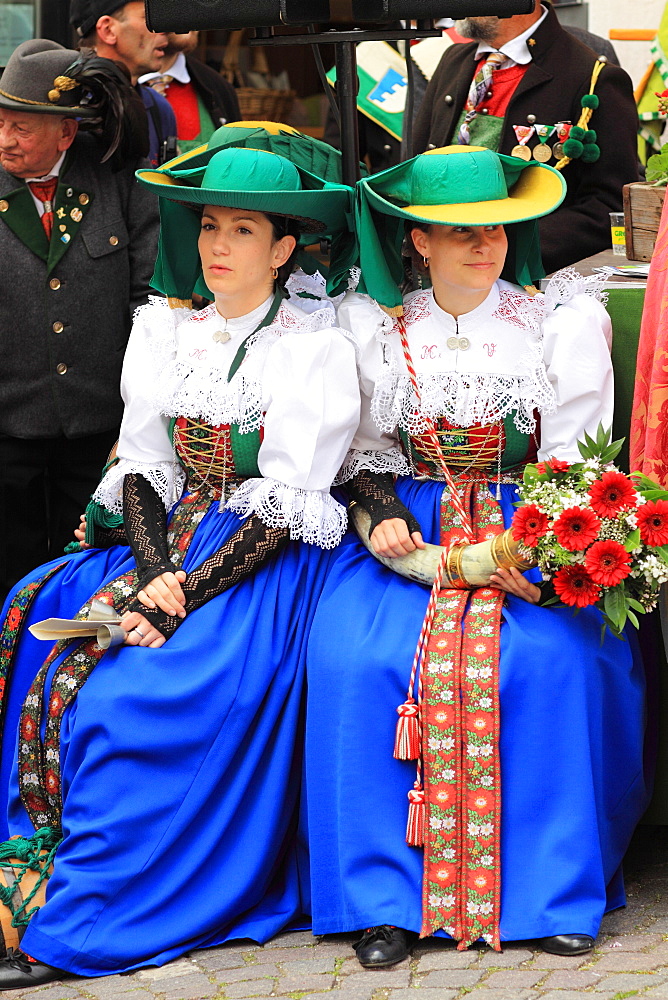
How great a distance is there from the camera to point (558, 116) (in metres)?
4.32

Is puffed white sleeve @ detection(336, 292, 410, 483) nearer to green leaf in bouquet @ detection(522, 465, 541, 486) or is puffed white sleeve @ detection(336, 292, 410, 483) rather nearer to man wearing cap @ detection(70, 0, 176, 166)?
green leaf in bouquet @ detection(522, 465, 541, 486)

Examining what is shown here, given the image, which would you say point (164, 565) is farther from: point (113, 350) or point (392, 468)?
point (113, 350)

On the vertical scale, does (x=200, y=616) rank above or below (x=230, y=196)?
below

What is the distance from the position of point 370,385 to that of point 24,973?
155cm

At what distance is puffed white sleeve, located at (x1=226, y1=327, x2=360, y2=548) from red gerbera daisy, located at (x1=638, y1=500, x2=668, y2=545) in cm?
73

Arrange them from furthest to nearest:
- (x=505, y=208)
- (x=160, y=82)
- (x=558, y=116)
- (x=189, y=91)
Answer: (x=189, y=91), (x=160, y=82), (x=558, y=116), (x=505, y=208)

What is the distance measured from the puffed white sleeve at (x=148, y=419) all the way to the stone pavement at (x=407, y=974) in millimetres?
1141

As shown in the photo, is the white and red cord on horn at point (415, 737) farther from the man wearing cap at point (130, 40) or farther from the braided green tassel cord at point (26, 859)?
the man wearing cap at point (130, 40)

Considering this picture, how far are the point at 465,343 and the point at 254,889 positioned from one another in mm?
1369

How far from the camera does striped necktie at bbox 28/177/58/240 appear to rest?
4.00m

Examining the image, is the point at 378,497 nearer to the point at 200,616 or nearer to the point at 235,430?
the point at 235,430

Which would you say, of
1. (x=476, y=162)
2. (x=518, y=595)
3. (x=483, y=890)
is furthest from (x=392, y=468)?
(x=483, y=890)

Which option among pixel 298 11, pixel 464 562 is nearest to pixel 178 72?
pixel 298 11

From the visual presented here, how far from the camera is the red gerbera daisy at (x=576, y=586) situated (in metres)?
2.89
